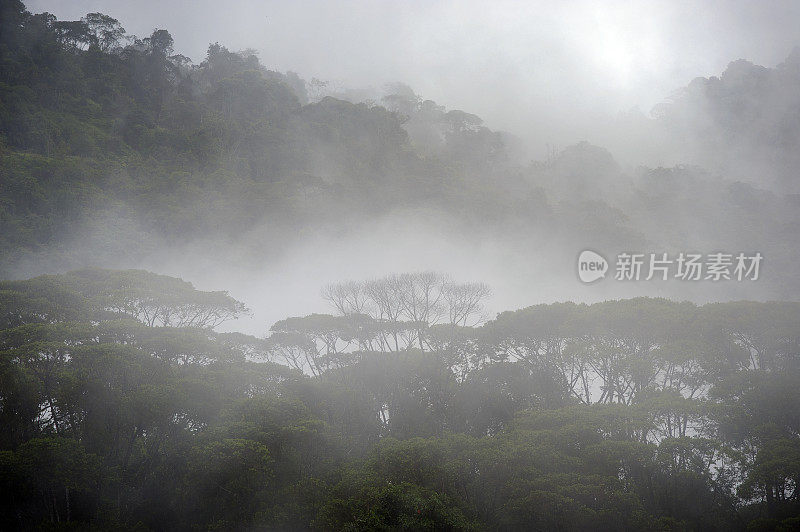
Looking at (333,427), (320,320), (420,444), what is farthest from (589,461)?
(320,320)

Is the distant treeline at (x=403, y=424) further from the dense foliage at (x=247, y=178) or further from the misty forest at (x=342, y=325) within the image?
the dense foliage at (x=247, y=178)

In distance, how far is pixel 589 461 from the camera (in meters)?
17.2

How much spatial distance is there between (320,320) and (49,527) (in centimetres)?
1605

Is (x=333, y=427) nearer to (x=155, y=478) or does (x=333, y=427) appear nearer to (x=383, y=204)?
(x=155, y=478)

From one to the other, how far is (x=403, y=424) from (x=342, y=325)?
304 inches

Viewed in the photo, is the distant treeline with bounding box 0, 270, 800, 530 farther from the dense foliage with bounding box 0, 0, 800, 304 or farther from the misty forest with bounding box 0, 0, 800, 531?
the dense foliage with bounding box 0, 0, 800, 304

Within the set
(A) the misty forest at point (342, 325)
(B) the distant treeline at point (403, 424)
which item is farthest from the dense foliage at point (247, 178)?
(B) the distant treeline at point (403, 424)

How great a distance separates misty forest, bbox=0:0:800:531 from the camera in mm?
16562

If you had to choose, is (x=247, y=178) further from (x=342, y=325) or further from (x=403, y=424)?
(x=403, y=424)

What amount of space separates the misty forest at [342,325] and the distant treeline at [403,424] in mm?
99

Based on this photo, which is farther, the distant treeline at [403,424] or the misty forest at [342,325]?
the misty forest at [342,325]

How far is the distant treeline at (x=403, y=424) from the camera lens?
1562 centimetres

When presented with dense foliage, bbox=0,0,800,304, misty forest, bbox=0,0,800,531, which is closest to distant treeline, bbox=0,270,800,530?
misty forest, bbox=0,0,800,531

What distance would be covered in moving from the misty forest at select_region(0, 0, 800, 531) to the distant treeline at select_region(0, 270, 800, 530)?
99 mm
